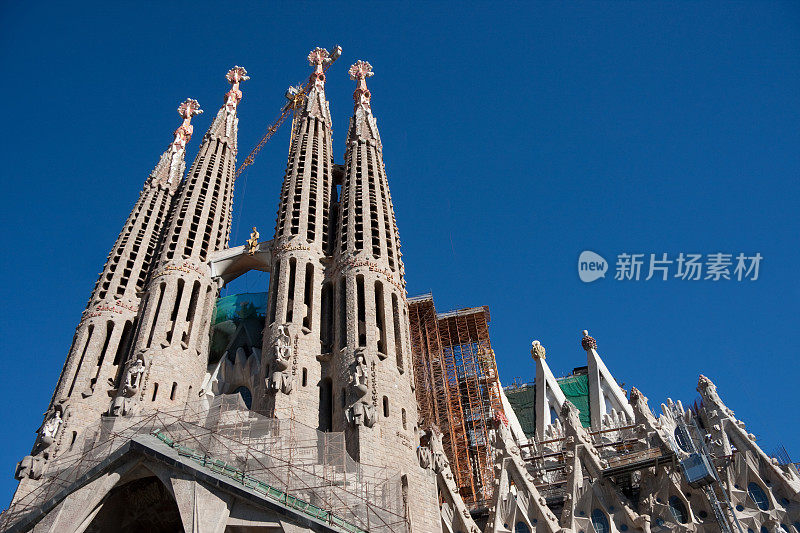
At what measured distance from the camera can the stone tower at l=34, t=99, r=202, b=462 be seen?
3148 cm

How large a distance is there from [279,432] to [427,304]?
20.9 meters

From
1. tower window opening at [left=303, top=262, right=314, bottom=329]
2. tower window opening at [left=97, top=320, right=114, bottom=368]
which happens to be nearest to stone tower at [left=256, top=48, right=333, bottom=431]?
tower window opening at [left=303, top=262, right=314, bottom=329]

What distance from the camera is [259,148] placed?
Result: 252 feet

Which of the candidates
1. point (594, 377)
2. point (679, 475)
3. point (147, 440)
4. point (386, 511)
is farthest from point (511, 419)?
point (147, 440)

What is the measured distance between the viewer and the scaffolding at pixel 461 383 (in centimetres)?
4184

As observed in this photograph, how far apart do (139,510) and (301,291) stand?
12.1 metres

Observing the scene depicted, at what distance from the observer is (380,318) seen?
107 feet

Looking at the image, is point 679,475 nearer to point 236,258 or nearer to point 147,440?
point 147,440

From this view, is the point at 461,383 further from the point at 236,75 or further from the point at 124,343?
the point at 236,75

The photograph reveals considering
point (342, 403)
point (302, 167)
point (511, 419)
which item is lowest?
point (342, 403)

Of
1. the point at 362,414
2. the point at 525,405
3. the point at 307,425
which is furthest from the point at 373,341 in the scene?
the point at 525,405

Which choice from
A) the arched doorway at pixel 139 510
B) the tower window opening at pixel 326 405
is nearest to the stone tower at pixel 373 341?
the tower window opening at pixel 326 405

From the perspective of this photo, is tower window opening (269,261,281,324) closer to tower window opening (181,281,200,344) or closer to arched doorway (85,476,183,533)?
tower window opening (181,281,200,344)

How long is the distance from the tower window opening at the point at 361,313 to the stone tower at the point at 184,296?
8.27 m
